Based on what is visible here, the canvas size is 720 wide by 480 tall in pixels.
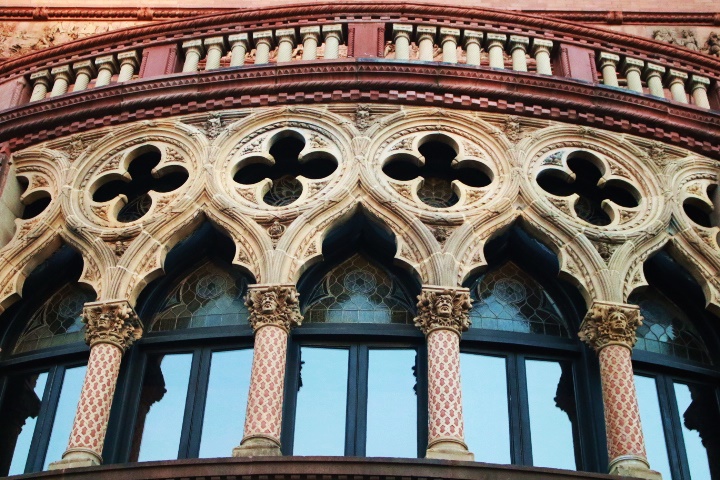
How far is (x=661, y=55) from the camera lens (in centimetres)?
1709

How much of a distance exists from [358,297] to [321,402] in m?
1.63

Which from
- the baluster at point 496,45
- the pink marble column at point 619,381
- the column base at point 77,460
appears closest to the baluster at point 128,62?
the baluster at point 496,45

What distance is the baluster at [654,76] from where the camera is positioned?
1693 centimetres

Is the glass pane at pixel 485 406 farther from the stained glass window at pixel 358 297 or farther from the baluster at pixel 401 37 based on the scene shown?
the baluster at pixel 401 37

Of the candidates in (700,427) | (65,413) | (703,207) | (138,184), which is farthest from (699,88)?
(65,413)

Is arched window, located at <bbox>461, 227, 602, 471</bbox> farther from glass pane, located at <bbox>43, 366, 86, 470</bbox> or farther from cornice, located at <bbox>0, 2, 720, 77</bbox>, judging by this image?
glass pane, located at <bbox>43, 366, 86, 470</bbox>

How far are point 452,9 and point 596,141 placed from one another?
9.52ft

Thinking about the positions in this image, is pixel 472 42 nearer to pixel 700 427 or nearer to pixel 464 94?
pixel 464 94

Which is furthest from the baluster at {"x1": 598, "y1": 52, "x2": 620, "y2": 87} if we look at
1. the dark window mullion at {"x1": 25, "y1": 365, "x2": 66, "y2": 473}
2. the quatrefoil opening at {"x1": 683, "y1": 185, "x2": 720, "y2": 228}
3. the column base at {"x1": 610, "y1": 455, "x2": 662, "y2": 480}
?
the dark window mullion at {"x1": 25, "y1": 365, "x2": 66, "y2": 473}

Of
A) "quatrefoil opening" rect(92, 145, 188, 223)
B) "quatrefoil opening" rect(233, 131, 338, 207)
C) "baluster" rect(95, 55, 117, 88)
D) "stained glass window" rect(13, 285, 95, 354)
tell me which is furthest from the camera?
"baluster" rect(95, 55, 117, 88)

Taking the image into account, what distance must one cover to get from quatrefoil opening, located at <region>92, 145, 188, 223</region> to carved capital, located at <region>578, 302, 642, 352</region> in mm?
5708

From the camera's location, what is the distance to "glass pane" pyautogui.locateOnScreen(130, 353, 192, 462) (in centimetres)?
1409

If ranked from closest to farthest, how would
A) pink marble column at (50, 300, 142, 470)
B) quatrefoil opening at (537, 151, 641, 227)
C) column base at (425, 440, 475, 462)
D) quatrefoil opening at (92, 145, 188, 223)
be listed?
1. column base at (425, 440, 475, 462)
2. pink marble column at (50, 300, 142, 470)
3. quatrefoil opening at (537, 151, 641, 227)
4. quatrefoil opening at (92, 145, 188, 223)

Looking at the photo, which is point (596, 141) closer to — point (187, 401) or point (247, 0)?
point (187, 401)
